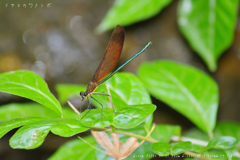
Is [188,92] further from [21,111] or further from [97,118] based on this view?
[21,111]

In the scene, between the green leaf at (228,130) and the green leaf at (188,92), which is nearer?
the green leaf at (188,92)

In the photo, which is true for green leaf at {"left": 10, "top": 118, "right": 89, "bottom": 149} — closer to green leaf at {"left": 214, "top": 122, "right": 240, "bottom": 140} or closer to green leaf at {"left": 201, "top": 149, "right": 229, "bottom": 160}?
green leaf at {"left": 201, "top": 149, "right": 229, "bottom": 160}

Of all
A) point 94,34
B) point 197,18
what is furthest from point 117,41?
point 94,34

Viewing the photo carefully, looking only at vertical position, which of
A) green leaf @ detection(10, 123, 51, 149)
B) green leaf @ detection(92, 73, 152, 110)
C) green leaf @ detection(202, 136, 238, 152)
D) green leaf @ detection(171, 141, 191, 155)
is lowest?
green leaf @ detection(202, 136, 238, 152)

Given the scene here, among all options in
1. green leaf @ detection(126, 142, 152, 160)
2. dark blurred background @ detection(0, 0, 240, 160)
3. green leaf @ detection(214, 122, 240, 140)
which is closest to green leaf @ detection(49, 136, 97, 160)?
green leaf @ detection(126, 142, 152, 160)

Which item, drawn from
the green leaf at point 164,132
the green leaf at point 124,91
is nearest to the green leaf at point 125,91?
the green leaf at point 124,91

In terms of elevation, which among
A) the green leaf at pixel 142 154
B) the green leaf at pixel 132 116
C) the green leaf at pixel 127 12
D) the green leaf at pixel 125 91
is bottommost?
the green leaf at pixel 142 154

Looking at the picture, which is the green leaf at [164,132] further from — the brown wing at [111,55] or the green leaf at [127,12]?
the green leaf at [127,12]

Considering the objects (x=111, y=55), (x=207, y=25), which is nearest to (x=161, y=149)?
(x=111, y=55)
